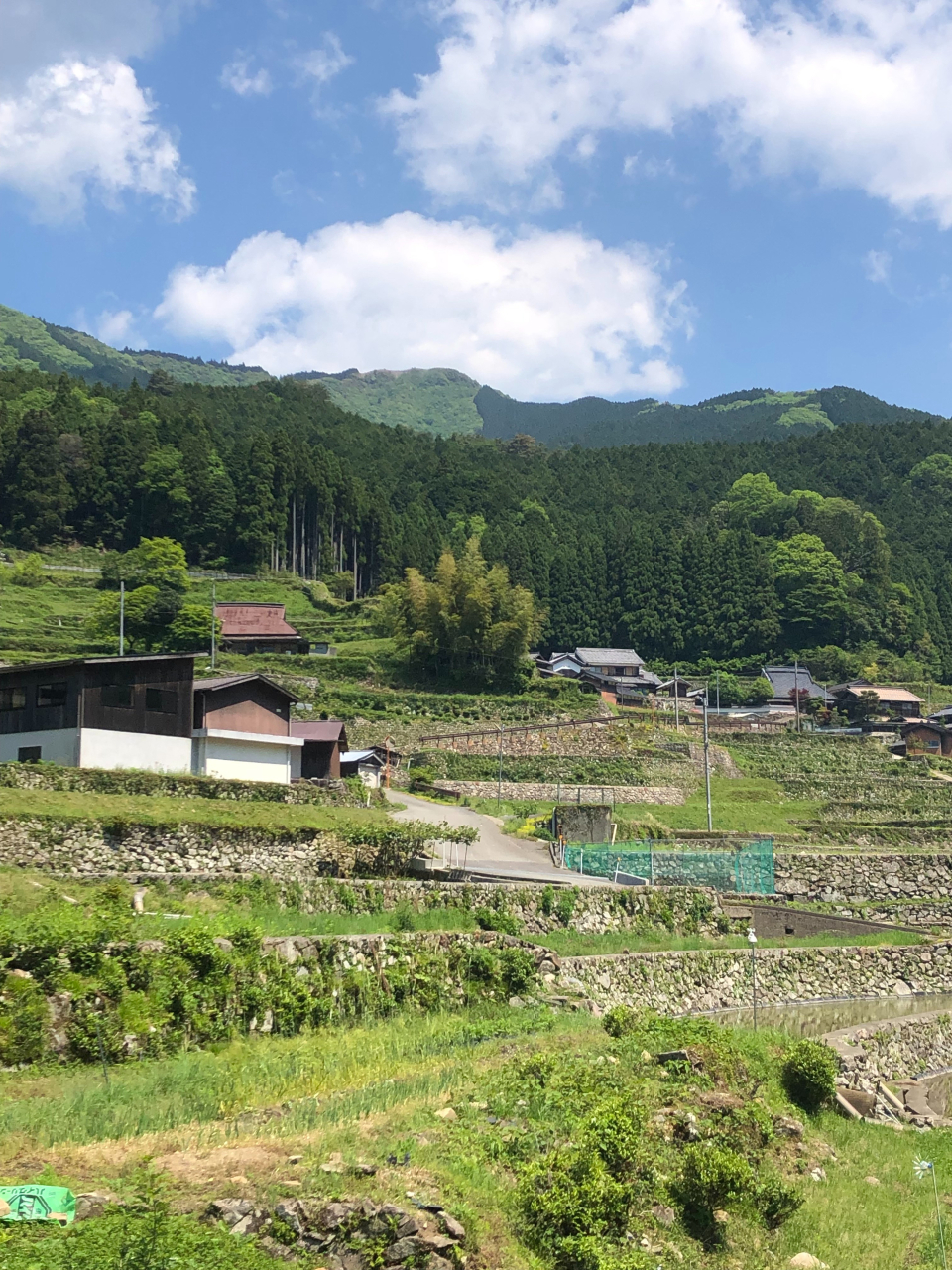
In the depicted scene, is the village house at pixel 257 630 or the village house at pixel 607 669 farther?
the village house at pixel 607 669

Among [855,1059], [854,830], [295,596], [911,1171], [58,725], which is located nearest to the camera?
[911,1171]

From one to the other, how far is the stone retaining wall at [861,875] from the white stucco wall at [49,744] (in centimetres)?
1713

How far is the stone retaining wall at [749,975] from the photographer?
17.7 metres

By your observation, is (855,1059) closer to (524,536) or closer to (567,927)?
(567,927)

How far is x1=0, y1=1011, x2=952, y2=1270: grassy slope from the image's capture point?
292 inches

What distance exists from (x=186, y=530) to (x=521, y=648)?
33924 millimetres

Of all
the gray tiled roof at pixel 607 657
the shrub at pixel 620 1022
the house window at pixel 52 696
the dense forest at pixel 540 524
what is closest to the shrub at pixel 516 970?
the shrub at pixel 620 1022

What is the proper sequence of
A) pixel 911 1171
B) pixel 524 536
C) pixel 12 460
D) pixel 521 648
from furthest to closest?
pixel 524 536, pixel 12 460, pixel 521 648, pixel 911 1171

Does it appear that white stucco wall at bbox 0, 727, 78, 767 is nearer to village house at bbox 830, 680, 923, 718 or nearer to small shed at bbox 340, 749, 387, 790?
small shed at bbox 340, 749, 387, 790

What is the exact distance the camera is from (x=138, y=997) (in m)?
11.0

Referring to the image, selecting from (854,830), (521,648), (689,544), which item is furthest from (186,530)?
(854,830)

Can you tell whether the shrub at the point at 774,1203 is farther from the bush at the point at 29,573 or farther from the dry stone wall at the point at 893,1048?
the bush at the point at 29,573

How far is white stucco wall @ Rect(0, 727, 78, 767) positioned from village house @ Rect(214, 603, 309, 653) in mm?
34239

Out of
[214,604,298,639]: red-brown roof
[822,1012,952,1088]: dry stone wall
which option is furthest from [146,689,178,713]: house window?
[214,604,298,639]: red-brown roof
